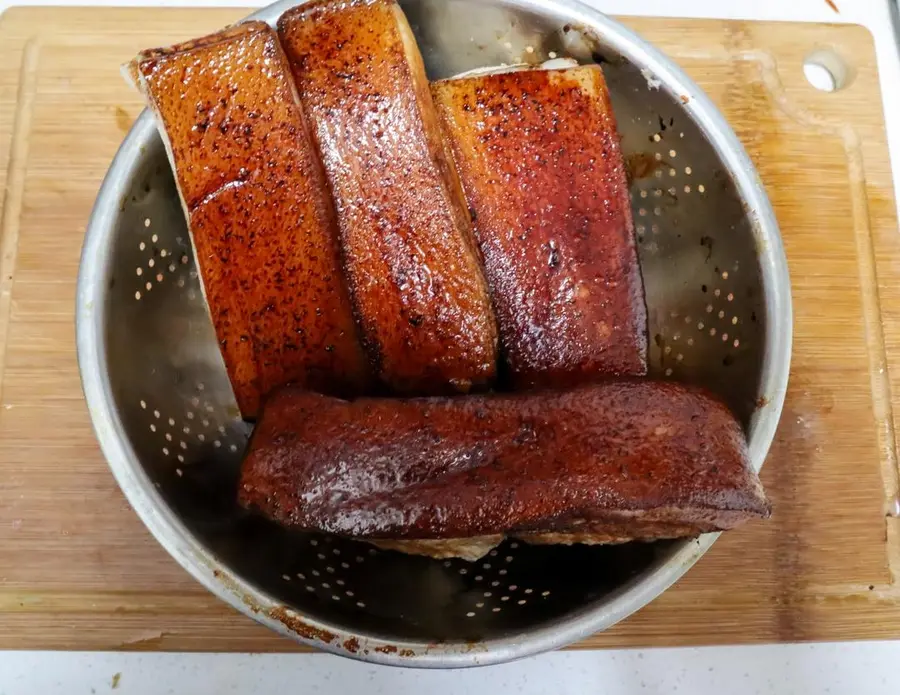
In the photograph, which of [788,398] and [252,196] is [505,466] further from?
[788,398]

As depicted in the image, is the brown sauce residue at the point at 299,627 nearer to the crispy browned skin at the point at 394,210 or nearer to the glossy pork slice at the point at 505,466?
the glossy pork slice at the point at 505,466

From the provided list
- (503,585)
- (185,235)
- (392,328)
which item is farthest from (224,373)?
(503,585)

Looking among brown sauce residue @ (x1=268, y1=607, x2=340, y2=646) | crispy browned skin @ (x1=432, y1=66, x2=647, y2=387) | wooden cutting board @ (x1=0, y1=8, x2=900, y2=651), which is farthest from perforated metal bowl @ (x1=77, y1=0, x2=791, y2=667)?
wooden cutting board @ (x1=0, y1=8, x2=900, y2=651)

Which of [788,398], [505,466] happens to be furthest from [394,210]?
[788,398]

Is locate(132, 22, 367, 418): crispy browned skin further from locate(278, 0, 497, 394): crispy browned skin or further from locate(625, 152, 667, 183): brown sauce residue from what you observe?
locate(625, 152, 667, 183): brown sauce residue

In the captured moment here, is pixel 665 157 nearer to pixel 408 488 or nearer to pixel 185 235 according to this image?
pixel 408 488

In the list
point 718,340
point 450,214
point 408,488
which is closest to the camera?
point 408,488
